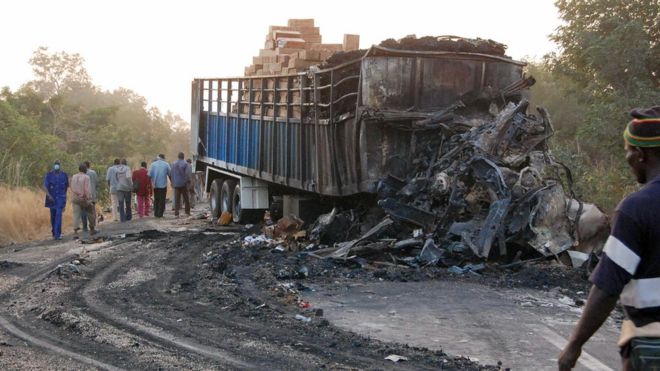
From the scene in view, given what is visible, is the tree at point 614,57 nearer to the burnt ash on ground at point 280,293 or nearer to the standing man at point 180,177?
the standing man at point 180,177

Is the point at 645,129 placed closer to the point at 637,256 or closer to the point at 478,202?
the point at 637,256

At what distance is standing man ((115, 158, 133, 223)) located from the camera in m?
19.6

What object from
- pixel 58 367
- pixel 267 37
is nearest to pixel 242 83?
pixel 267 37

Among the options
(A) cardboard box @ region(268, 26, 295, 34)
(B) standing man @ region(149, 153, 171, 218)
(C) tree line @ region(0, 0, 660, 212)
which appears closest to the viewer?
(A) cardboard box @ region(268, 26, 295, 34)

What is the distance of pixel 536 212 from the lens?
1007cm

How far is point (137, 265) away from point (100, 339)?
4831 mm

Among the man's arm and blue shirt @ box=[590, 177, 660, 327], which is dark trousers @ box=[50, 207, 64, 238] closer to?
the man's arm

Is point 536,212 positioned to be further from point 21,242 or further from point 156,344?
point 21,242

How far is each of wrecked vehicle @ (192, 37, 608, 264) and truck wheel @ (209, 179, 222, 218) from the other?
527 centimetres

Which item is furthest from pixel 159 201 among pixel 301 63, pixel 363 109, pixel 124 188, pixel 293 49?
pixel 363 109

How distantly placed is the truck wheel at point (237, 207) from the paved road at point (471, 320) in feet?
29.1

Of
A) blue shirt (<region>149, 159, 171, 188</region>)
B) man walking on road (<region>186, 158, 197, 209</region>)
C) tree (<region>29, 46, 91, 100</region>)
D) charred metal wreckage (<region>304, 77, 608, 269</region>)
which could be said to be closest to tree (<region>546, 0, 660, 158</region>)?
charred metal wreckage (<region>304, 77, 608, 269</region>)

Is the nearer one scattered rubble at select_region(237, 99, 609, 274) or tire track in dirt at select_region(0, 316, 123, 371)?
tire track in dirt at select_region(0, 316, 123, 371)

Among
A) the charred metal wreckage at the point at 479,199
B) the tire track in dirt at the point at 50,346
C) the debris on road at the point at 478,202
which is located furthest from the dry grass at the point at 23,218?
the tire track in dirt at the point at 50,346
